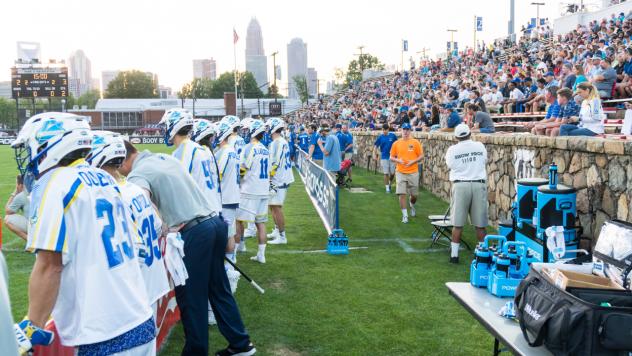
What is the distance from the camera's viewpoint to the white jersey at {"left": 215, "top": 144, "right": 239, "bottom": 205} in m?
8.01

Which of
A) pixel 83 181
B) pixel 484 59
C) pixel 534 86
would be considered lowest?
pixel 83 181

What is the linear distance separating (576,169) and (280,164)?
16.8 feet

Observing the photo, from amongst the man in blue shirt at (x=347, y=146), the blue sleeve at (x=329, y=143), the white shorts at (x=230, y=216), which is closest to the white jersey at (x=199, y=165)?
the white shorts at (x=230, y=216)

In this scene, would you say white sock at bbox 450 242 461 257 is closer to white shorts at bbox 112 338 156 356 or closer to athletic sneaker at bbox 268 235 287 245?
athletic sneaker at bbox 268 235 287 245

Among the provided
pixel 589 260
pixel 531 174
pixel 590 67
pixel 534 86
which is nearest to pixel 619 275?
pixel 589 260

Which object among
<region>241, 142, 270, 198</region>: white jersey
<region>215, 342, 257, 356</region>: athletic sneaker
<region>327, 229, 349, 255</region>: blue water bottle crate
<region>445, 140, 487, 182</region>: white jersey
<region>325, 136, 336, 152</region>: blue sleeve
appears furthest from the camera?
<region>325, 136, 336, 152</region>: blue sleeve

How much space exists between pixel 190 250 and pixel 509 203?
741cm

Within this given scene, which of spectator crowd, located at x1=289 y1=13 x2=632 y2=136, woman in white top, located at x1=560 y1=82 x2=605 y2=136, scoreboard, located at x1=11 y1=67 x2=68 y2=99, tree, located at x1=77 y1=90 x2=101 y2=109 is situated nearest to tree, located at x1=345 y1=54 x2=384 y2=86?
scoreboard, located at x1=11 y1=67 x2=68 y2=99

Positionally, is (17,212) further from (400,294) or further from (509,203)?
(509,203)

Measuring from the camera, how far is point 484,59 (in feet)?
109

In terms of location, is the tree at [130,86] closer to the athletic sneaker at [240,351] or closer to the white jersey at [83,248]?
the athletic sneaker at [240,351]

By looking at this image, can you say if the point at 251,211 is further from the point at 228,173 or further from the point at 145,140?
the point at 145,140

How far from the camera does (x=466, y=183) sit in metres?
8.77

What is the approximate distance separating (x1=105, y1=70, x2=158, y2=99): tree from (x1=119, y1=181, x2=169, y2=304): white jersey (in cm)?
13855
